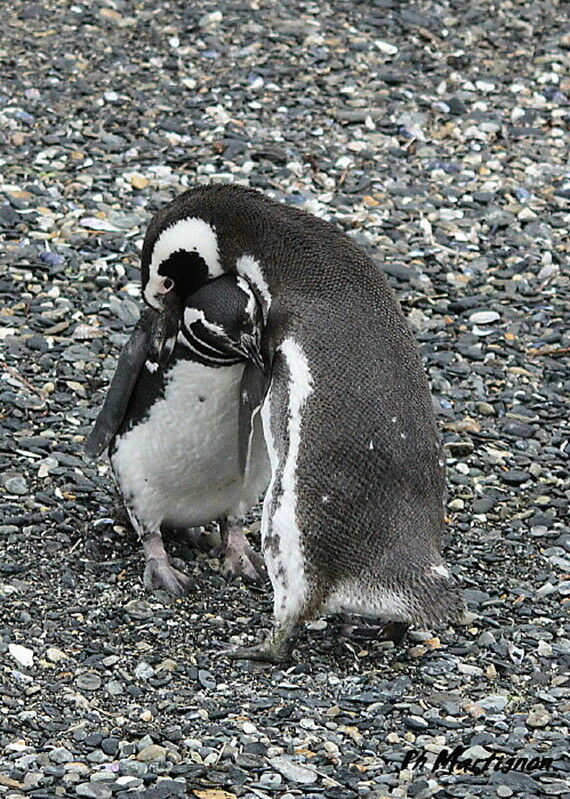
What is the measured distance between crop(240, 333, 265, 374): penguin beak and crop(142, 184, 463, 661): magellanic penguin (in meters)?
0.05

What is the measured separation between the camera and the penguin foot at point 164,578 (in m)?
4.74

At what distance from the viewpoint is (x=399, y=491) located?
405cm

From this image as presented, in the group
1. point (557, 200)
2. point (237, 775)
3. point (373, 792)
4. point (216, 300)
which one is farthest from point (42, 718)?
point (557, 200)

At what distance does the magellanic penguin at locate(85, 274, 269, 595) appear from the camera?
4.45 metres

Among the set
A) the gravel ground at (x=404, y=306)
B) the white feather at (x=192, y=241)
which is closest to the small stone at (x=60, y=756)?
the gravel ground at (x=404, y=306)

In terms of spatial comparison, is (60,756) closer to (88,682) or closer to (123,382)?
(88,682)

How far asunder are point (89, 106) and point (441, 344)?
8.32 ft

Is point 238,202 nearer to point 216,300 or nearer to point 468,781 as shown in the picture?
point 216,300

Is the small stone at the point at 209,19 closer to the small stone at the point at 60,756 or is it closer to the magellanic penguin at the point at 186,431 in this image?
the magellanic penguin at the point at 186,431

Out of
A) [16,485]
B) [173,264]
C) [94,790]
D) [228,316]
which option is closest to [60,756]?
[94,790]

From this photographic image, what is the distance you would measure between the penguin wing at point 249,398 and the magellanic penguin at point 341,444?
6.7 inches

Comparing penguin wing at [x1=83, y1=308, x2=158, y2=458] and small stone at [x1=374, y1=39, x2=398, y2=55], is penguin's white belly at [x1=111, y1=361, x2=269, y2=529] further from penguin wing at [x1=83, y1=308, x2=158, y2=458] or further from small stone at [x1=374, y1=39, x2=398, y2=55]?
small stone at [x1=374, y1=39, x2=398, y2=55]

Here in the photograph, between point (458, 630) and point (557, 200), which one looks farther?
point (557, 200)

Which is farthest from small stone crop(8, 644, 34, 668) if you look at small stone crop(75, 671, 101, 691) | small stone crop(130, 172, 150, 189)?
small stone crop(130, 172, 150, 189)
